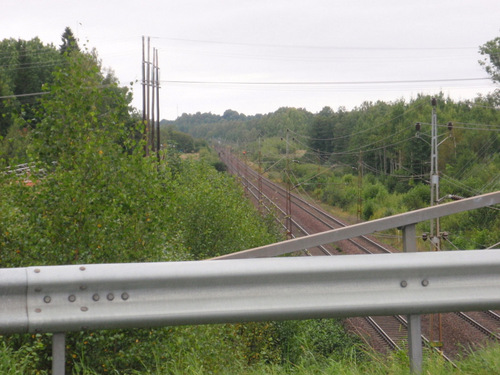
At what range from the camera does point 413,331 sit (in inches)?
120

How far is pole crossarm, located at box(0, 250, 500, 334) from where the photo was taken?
2811 millimetres

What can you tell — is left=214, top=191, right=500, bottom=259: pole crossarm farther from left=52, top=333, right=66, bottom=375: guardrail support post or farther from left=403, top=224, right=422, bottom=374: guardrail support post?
left=52, top=333, right=66, bottom=375: guardrail support post

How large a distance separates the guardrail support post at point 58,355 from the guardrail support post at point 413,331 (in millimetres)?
1453

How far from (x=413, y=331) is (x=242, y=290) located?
2.53 ft

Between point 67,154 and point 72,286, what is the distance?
7004 millimetres

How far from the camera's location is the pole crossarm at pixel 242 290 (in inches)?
111

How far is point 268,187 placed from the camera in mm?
66875

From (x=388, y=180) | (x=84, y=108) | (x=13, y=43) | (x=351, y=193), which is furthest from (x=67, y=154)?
(x=13, y=43)

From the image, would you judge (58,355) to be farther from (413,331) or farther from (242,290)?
(413,331)

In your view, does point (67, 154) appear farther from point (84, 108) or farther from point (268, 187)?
point (268, 187)

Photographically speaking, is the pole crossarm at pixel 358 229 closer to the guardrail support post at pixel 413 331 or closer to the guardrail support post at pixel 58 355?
the guardrail support post at pixel 413 331

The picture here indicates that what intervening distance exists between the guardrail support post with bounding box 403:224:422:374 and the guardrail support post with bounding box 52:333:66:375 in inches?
57.2

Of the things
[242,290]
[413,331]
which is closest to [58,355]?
[242,290]

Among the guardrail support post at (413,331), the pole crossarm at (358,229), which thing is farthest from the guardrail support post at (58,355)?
the guardrail support post at (413,331)
